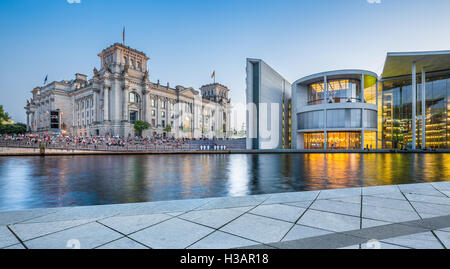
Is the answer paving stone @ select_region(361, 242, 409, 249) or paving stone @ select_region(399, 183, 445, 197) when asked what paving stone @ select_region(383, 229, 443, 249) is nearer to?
paving stone @ select_region(361, 242, 409, 249)

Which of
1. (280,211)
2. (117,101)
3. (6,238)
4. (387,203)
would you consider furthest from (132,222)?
(117,101)

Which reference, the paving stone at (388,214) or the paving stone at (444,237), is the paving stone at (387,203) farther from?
the paving stone at (444,237)

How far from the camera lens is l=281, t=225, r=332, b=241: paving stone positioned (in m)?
3.24

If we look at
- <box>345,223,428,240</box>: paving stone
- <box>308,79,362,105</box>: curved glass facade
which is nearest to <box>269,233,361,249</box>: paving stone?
<box>345,223,428,240</box>: paving stone

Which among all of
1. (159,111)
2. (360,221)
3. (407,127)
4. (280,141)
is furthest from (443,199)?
(159,111)

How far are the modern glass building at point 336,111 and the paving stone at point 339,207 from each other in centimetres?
4010

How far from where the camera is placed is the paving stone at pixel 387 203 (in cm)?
487

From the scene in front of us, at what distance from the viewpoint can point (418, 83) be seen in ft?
156

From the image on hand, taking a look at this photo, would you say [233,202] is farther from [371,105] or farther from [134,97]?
[134,97]

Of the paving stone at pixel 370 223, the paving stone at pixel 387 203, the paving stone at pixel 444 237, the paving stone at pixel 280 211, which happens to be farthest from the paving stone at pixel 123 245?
the paving stone at pixel 387 203

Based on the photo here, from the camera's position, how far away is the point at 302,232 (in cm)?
344

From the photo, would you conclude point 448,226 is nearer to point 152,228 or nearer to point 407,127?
point 152,228

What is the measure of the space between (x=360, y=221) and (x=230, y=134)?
430 feet

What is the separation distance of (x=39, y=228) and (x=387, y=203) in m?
7.09
